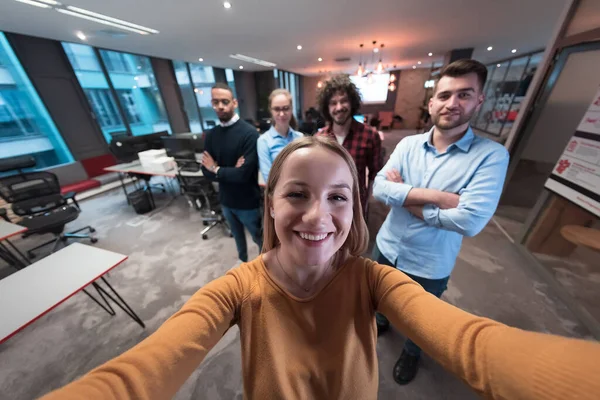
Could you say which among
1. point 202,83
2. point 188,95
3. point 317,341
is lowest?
point 317,341

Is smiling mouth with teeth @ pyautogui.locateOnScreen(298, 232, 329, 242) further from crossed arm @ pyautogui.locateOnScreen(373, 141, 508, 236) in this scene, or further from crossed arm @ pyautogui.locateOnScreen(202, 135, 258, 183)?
crossed arm @ pyautogui.locateOnScreen(202, 135, 258, 183)

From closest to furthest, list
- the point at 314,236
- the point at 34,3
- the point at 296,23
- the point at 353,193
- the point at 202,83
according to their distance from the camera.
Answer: the point at 314,236, the point at 353,193, the point at 34,3, the point at 296,23, the point at 202,83

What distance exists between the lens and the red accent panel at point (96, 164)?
16.9 ft

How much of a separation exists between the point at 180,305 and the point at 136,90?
23.5 feet

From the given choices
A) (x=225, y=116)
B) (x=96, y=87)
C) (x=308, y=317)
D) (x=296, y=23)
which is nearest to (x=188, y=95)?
(x=96, y=87)

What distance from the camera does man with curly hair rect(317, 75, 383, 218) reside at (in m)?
1.77

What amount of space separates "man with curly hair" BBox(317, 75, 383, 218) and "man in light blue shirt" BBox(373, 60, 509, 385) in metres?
0.52

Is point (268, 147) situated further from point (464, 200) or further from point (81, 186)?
point (81, 186)

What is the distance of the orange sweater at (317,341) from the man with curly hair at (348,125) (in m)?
1.31

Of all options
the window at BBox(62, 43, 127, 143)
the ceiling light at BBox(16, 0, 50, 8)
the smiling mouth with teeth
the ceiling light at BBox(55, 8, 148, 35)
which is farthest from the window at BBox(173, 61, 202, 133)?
the smiling mouth with teeth

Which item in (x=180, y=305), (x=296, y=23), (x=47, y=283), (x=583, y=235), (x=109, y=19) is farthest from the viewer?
(x=296, y=23)

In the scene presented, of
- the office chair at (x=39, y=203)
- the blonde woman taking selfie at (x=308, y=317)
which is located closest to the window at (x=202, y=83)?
the office chair at (x=39, y=203)

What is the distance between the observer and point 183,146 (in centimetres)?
392

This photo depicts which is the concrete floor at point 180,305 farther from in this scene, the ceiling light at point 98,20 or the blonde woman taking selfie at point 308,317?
the ceiling light at point 98,20
